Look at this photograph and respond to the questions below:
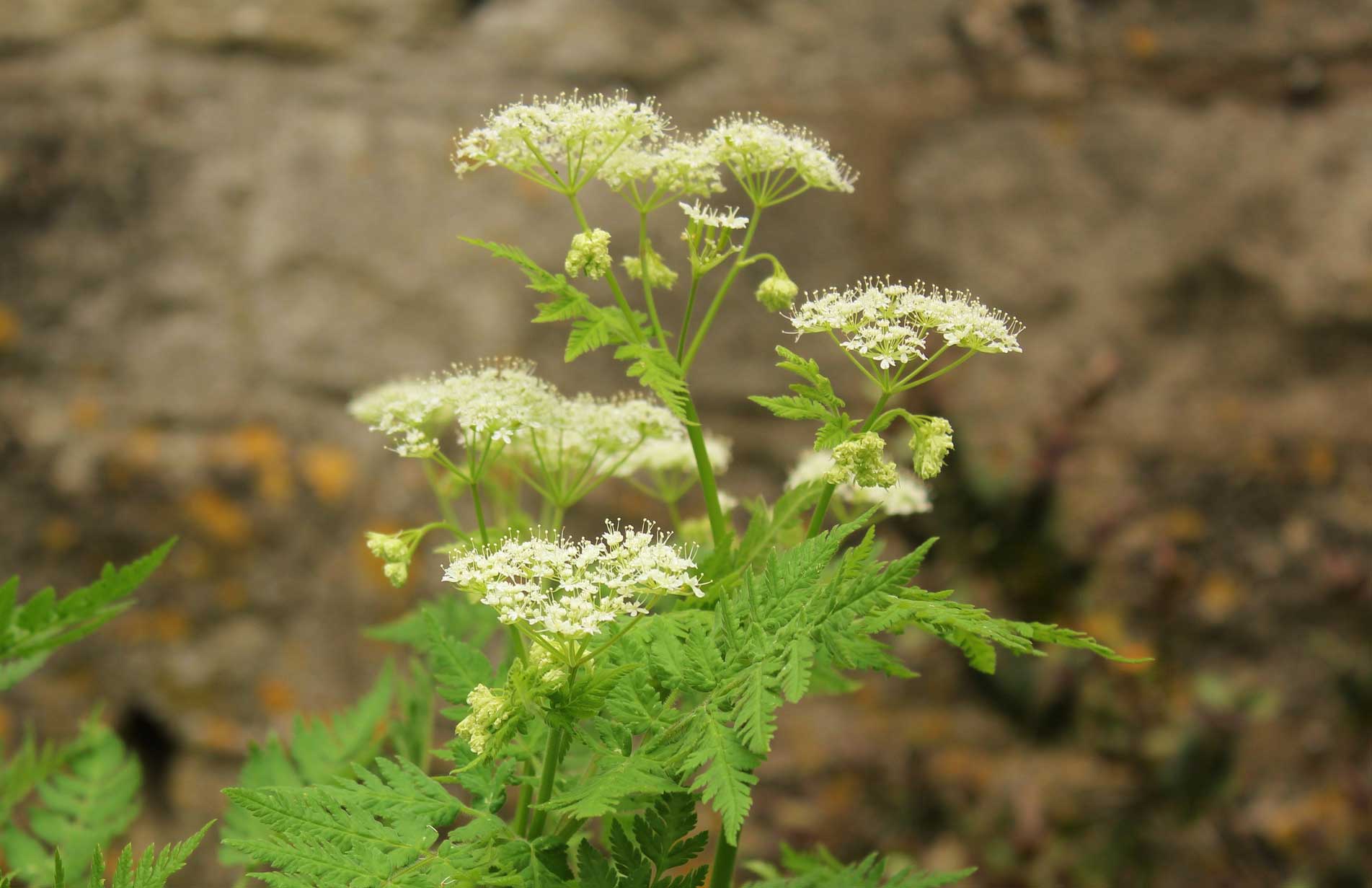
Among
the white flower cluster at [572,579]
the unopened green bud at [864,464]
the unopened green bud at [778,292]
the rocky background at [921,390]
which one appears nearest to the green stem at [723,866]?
the white flower cluster at [572,579]

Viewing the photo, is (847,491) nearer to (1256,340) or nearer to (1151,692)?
(1151,692)

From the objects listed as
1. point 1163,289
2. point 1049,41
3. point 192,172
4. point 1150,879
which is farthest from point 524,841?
point 1049,41

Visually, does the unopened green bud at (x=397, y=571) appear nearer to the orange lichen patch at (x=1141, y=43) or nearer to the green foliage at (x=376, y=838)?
the green foliage at (x=376, y=838)

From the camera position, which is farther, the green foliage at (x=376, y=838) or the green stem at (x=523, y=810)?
the green stem at (x=523, y=810)

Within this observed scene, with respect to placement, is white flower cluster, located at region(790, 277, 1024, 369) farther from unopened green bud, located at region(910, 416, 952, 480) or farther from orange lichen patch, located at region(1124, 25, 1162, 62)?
orange lichen patch, located at region(1124, 25, 1162, 62)

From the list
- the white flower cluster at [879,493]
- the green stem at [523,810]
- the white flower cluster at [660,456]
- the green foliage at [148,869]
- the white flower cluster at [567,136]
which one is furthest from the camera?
the white flower cluster at [660,456]
